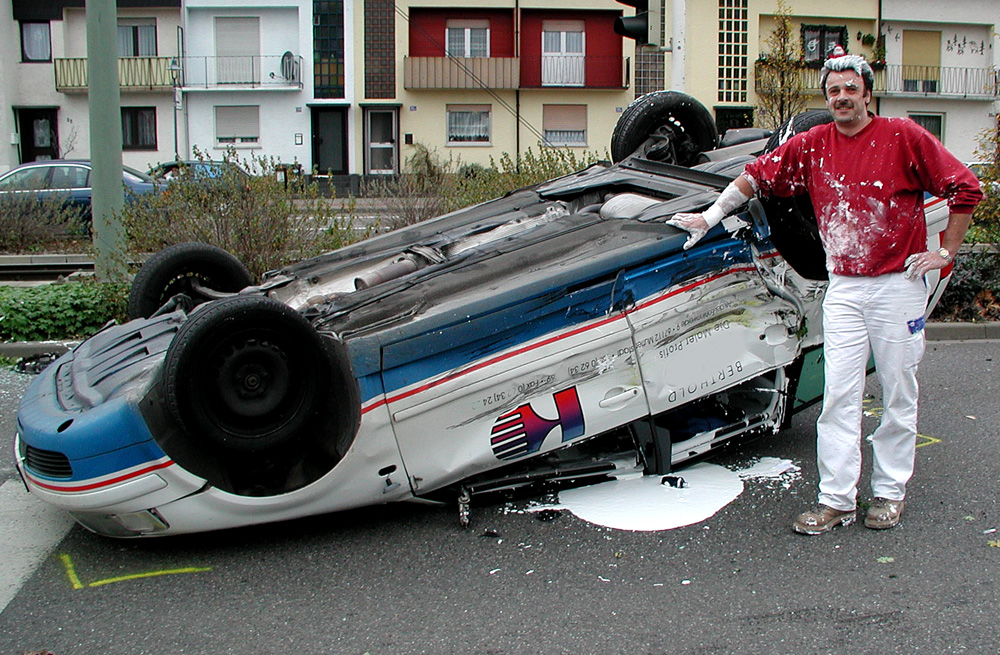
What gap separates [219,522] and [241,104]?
2932 cm

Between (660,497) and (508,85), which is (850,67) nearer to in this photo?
(660,497)

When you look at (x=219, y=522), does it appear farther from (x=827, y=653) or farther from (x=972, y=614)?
(x=972, y=614)

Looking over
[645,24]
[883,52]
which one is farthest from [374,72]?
[645,24]

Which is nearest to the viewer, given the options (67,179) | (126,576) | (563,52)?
(126,576)

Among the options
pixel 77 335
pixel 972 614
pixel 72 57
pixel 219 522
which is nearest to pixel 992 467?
pixel 972 614

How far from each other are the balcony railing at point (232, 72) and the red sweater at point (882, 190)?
28.9 metres

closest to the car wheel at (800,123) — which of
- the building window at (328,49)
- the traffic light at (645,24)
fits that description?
the traffic light at (645,24)

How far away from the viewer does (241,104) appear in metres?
30.8

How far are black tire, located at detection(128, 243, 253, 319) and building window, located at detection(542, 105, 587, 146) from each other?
27040 mm

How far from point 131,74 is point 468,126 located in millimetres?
11203

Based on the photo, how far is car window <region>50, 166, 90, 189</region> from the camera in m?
15.7

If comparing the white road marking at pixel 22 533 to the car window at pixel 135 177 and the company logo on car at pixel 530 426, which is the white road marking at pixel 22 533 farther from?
the car window at pixel 135 177

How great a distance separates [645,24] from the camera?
8180 mm

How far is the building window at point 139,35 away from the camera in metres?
31.1
